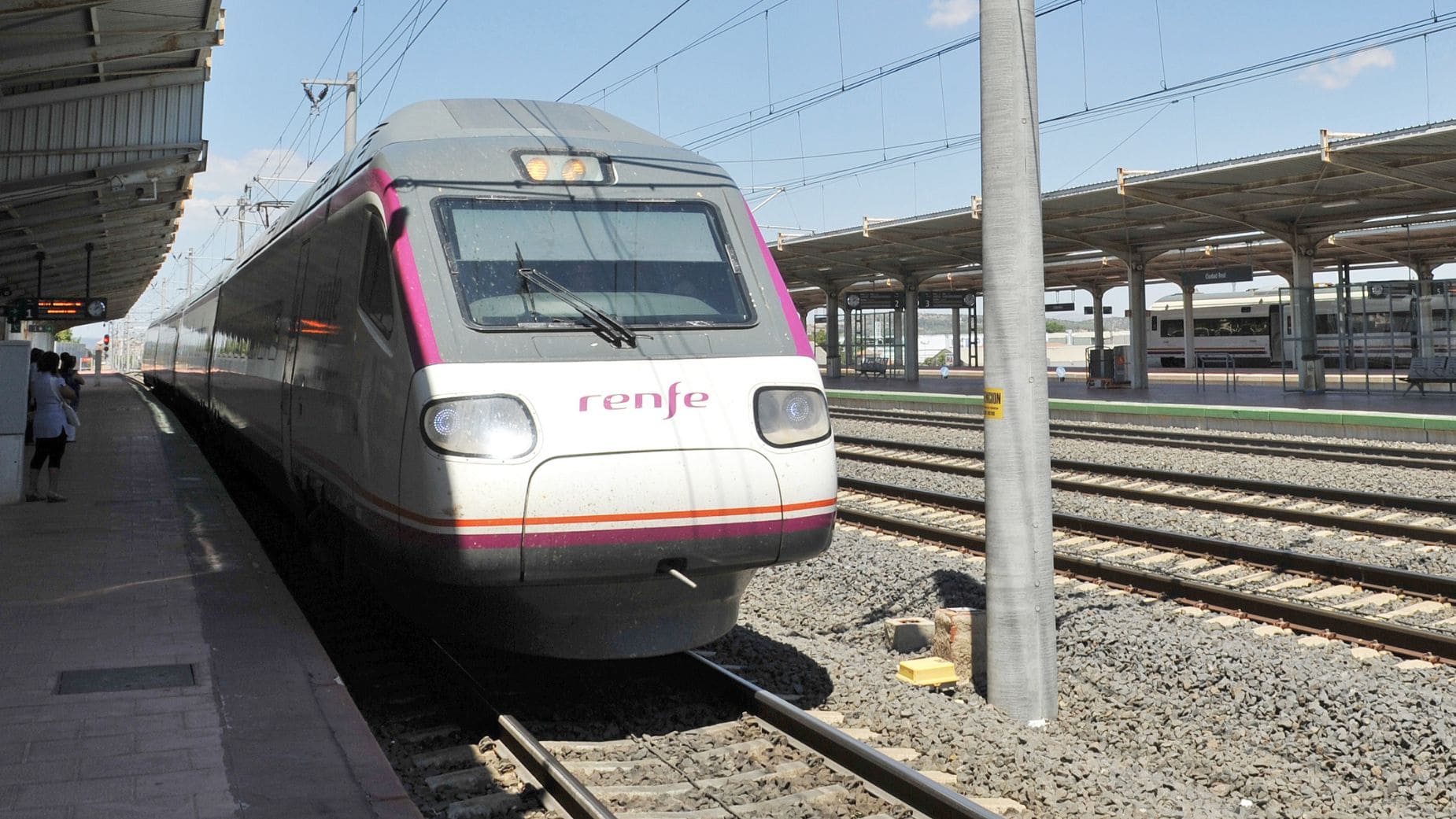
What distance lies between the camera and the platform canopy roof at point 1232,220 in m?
19.1

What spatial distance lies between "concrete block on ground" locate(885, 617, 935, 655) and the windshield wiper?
294 centimetres

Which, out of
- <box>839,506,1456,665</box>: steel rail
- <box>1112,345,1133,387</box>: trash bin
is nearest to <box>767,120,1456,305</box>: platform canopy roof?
<box>1112,345,1133,387</box>: trash bin

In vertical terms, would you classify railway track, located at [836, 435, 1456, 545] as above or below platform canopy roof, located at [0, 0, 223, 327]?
below

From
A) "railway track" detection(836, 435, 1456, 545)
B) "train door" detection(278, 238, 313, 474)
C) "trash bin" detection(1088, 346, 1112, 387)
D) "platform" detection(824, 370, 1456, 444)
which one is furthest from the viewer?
"trash bin" detection(1088, 346, 1112, 387)

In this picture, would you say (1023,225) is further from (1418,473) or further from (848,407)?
(848,407)

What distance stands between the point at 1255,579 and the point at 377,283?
21.0 feet

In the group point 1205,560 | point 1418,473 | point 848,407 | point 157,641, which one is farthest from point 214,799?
point 848,407

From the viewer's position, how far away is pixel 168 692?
543 cm

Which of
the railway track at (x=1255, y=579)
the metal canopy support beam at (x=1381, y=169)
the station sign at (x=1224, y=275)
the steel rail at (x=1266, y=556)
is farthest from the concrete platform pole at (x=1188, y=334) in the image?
the railway track at (x=1255, y=579)

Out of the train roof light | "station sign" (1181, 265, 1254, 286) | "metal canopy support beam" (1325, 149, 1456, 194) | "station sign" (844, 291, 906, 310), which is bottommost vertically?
the train roof light

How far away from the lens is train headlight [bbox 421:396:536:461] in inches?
193

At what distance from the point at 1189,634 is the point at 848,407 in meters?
23.0

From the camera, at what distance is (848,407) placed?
98.9 feet

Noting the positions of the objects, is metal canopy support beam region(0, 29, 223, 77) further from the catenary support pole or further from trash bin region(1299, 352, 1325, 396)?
trash bin region(1299, 352, 1325, 396)
